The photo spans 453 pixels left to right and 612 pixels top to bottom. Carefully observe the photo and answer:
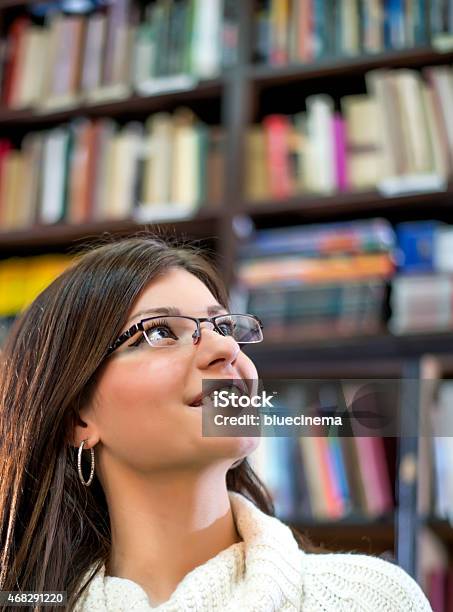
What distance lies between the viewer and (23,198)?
2508mm

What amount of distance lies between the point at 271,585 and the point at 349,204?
1.38m

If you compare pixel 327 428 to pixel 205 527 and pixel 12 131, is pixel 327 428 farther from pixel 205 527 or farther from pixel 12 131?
pixel 12 131

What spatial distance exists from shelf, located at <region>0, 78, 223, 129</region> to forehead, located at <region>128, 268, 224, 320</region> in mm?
1400

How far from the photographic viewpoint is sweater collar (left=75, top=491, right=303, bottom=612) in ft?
3.08

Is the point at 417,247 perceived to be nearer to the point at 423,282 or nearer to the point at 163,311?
the point at 423,282

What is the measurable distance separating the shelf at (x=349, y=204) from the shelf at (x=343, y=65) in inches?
13.3

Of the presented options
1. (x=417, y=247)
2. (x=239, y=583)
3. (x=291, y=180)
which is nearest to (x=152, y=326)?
(x=239, y=583)

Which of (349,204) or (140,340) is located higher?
(349,204)

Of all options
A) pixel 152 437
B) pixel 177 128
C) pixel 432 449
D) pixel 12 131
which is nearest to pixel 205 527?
pixel 152 437

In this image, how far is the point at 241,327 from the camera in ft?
3.49

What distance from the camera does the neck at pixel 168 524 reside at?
0.98 metres

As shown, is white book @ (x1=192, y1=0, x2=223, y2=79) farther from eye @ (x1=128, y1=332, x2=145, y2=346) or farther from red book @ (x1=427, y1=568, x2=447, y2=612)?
eye @ (x1=128, y1=332, x2=145, y2=346)

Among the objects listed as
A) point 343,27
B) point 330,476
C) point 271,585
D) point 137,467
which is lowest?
point 271,585

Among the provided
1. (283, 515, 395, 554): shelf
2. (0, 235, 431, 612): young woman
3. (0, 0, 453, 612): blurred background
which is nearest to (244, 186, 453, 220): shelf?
(0, 0, 453, 612): blurred background
